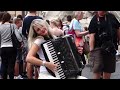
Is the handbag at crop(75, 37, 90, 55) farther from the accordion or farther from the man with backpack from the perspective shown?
the accordion

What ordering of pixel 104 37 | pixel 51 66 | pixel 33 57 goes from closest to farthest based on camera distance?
1. pixel 51 66
2. pixel 33 57
3. pixel 104 37

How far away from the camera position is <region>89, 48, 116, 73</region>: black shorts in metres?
5.14

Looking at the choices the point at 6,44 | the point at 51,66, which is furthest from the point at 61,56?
the point at 6,44

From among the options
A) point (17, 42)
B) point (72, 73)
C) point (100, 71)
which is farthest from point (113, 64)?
point (17, 42)

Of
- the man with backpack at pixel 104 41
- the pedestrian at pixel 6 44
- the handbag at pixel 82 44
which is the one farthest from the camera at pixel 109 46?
the pedestrian at pixel 6 44

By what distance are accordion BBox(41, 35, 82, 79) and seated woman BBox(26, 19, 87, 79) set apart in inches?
2.6

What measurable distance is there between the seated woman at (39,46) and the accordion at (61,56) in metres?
0.07

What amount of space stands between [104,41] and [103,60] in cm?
24

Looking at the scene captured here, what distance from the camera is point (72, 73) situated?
4.30 metres

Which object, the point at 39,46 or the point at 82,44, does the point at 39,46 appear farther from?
the point at 82,44

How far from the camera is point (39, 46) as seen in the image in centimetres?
444
